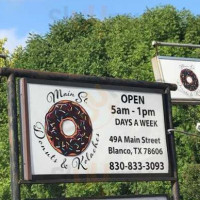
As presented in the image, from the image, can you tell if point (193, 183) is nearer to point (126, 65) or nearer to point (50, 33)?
point (126, 65)

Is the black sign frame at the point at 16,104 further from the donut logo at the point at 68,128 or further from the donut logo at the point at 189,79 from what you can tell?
the donut logo at the point at 189,79

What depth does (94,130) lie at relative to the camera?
6539 millimetres

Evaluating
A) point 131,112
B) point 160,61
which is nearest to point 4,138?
point 160,61

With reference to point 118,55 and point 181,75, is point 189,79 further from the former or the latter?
point 118,55

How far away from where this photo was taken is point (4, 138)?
30141 millimetres

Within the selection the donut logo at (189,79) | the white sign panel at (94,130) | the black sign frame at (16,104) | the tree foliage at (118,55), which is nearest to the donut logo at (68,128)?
the white sign panel at (94,130)

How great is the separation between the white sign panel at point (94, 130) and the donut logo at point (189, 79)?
3221 mm

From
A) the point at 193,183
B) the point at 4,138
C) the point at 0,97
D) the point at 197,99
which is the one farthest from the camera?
the point at 0,97

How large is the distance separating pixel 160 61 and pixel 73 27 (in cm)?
2348

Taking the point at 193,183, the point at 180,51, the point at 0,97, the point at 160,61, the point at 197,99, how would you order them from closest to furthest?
the point at 197,99
the point at 160,61
the point at 193,183
the point at 180,51
the point at 0,97

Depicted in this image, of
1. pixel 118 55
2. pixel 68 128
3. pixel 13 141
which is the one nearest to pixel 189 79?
pixel 68 128

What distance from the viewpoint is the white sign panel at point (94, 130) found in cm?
612

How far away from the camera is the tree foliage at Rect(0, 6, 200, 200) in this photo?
2558 cm

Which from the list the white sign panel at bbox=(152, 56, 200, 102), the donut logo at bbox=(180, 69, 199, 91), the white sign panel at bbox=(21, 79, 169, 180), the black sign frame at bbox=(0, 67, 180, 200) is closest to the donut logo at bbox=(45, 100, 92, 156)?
the white sign panel at bbox=(21, 79, 169, 180)
